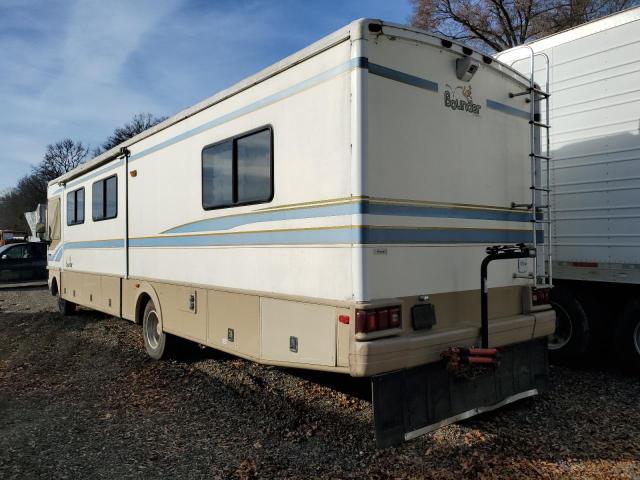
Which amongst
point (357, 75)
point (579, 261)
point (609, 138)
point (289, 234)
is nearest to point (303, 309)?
point (289, 234)

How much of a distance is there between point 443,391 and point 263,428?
4.90ft

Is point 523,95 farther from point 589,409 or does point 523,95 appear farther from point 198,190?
point 198,190

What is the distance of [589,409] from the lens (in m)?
4.63

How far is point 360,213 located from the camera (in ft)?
11.3

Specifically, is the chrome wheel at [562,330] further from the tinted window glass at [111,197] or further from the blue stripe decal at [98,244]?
the tinted window glass at [111,197]

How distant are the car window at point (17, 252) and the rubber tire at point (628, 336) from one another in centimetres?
1833

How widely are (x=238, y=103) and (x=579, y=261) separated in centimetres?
404

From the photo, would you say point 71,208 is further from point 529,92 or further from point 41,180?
point 41,180

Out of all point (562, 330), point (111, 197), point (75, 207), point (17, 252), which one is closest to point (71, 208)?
point (75, 207)

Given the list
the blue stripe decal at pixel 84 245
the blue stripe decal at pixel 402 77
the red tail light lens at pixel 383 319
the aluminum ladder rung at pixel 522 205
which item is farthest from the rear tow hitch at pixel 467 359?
the blue stripe decal at pixel 84 245

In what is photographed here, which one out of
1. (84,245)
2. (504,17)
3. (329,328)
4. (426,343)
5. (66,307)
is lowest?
(66,307)

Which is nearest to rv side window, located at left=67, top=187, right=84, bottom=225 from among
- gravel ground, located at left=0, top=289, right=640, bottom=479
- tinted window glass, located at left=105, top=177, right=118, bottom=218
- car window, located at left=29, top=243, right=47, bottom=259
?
tinted window glass, located at left=105, top=177, right=118, bottom=218

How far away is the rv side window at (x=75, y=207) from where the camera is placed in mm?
8867

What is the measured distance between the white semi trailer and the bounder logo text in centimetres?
197
